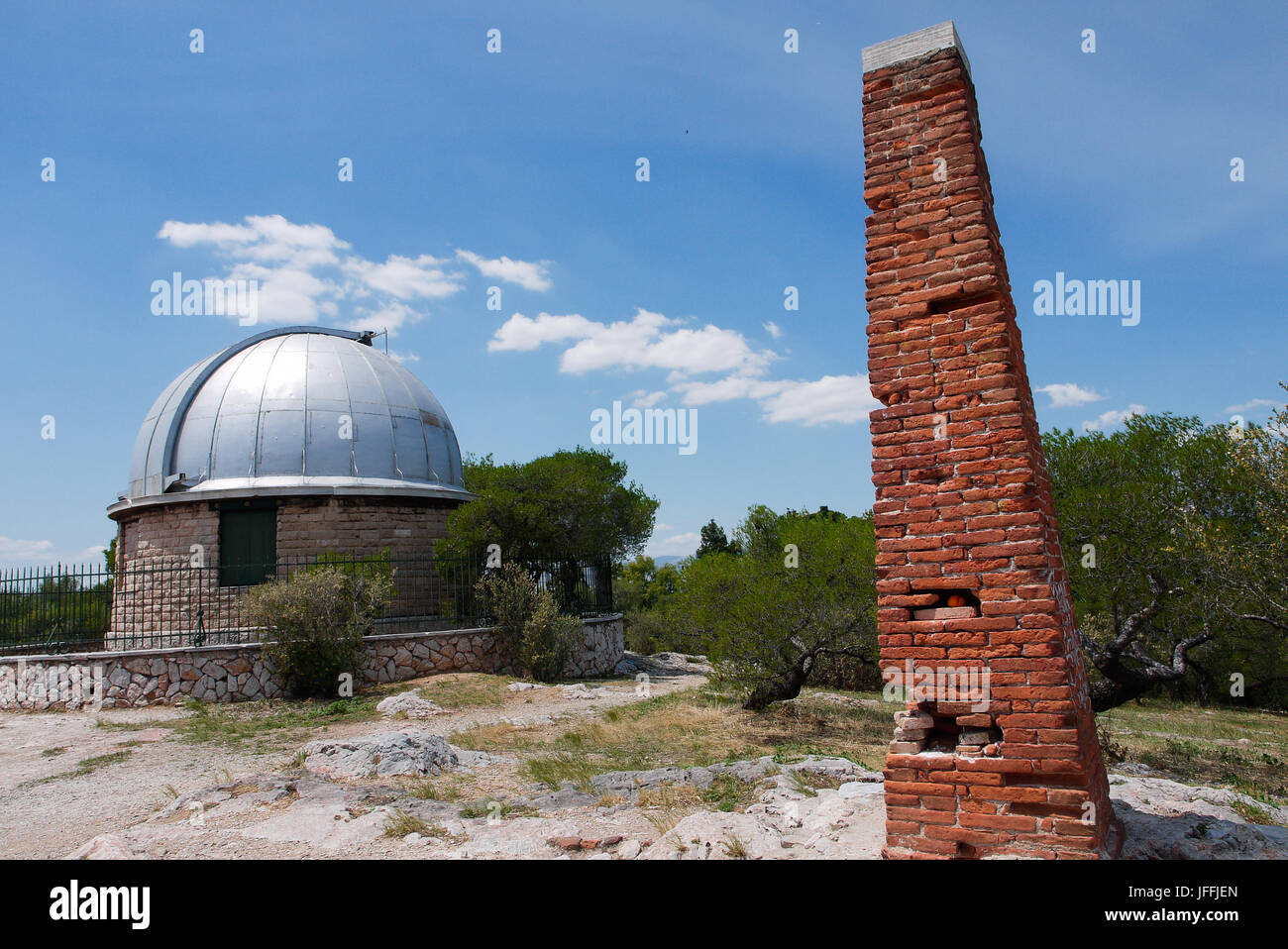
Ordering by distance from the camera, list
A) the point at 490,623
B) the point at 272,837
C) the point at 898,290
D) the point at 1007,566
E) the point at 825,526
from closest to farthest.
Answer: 1. the point at 1007,566
2. the point at 898,290
3. the point at 272,837
4. the point at 825,526
5. the point at 490,623

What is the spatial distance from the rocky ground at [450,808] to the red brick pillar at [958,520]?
92 cm

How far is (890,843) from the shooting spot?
427 centimetres

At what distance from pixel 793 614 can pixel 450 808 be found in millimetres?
6125

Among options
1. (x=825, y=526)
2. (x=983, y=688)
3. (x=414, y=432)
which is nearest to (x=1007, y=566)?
(x=983, y=688)

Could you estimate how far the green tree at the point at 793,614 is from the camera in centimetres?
1123

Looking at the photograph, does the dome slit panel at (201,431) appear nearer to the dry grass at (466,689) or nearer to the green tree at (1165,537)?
the dry grass at (466,689)

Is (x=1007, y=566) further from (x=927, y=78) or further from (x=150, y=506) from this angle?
(x=150, y=506)

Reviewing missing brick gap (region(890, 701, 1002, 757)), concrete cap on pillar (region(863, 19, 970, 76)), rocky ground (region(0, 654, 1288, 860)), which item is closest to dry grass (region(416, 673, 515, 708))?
rocky ground (region(0, 654, 1288, 860))

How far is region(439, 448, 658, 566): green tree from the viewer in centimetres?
1758

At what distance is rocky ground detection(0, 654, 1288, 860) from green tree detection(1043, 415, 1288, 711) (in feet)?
11.2

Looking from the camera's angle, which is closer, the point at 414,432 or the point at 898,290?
the point at 898,290

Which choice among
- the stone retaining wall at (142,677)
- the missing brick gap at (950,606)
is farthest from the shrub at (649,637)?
the missing brick gap at (950,606)

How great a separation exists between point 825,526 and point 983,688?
9.33 metres

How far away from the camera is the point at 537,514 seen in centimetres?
1786
